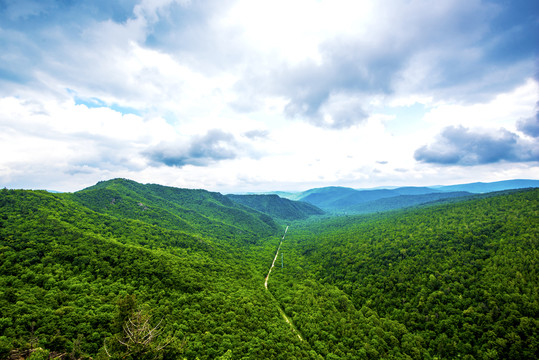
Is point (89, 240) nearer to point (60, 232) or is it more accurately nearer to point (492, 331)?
point (60, 232)

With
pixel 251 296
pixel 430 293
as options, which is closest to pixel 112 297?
pixel 251 296

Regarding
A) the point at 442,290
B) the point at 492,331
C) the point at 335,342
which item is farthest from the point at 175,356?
the point at 442,290

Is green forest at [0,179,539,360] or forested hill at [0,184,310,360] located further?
green forest at [0,179,539,360]

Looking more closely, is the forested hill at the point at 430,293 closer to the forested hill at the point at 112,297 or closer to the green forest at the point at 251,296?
the green forest at the point at 251,296

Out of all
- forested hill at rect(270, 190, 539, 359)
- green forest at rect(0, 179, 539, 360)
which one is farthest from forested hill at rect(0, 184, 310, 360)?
forested hill at rect(270, 190, 539, 359)

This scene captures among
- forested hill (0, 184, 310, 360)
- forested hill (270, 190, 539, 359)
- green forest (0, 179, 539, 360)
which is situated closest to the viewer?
forested hill (0, 184, 310, 360)

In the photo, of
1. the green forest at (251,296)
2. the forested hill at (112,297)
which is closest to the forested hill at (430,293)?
the green forest at (251,296)

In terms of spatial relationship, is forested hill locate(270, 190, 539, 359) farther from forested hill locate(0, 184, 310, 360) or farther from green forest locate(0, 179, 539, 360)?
forested hill locate(0, 184, 310, 360)

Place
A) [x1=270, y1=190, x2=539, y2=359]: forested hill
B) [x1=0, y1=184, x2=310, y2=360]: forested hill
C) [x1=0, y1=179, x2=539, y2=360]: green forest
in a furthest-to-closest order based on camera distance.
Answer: [x1=270, y1=190, x2=539, y2=359]: forested hill < [x1=0, y1=179, x2=539, y2=360]: green forest < [x1=0, y1=184, x2=310, y2=360]: forested hill
